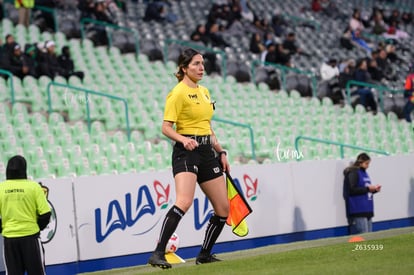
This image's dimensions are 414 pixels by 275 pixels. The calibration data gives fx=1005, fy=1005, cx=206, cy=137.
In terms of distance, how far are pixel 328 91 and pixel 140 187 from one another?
37.8ft

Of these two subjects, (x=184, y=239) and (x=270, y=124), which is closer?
(x=184, y=239)

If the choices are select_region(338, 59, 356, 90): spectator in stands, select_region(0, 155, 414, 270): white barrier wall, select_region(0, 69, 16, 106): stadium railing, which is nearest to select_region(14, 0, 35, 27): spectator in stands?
select_region(0, 69, 16, 106): stadium railing

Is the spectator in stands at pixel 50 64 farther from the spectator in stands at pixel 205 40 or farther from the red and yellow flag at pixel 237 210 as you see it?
the red and yellow flag at pixel 237 210

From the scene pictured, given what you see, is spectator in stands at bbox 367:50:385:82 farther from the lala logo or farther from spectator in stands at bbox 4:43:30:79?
the lala logo

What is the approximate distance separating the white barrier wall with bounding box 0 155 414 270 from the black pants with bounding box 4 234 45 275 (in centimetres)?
250

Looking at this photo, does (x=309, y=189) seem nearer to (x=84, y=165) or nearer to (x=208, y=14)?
(x=84, y=165)

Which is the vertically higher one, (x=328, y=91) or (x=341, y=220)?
(x=328, y=91)

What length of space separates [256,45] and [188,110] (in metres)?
16.3

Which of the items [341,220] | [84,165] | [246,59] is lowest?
[341,220]

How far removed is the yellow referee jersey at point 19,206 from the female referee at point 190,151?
4.36 feet

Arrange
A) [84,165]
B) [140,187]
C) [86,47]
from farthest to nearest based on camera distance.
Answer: [86,47] < [84,165] < [140,187]

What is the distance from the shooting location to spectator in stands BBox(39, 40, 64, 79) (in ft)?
65.2

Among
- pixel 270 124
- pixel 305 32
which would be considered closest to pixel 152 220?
pixel 270 124

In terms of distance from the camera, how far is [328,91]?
2477 cm
